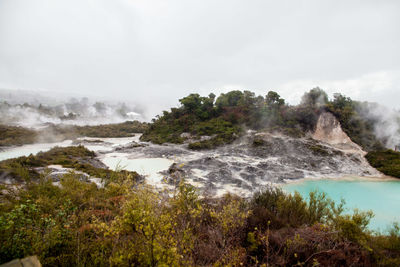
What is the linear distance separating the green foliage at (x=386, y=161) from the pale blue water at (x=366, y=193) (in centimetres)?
155

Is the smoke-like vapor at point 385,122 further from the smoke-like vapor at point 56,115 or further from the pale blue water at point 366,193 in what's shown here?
the smoke-like vapor at point 56,115

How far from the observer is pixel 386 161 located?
17.4 metres

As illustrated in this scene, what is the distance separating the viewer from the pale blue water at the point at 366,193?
10234 millimetres

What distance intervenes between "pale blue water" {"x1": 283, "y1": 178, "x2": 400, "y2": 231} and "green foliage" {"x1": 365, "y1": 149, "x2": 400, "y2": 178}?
61.1 inches

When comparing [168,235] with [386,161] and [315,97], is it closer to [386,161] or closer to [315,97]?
[386,161]

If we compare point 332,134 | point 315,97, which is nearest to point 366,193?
point 332,134

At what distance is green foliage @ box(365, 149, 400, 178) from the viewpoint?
15.8 metres

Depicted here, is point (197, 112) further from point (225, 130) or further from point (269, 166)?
point (269, 166)

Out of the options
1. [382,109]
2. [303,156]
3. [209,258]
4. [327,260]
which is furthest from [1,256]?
[382,109]

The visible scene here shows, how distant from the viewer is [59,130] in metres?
33.0

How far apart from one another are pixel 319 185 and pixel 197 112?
21.7 m

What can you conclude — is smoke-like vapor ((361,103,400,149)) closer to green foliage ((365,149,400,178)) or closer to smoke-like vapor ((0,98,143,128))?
green foliage ((365,149,400,178))

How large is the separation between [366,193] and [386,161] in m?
7.66

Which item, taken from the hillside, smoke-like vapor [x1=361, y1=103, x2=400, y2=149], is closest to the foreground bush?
the hillside
